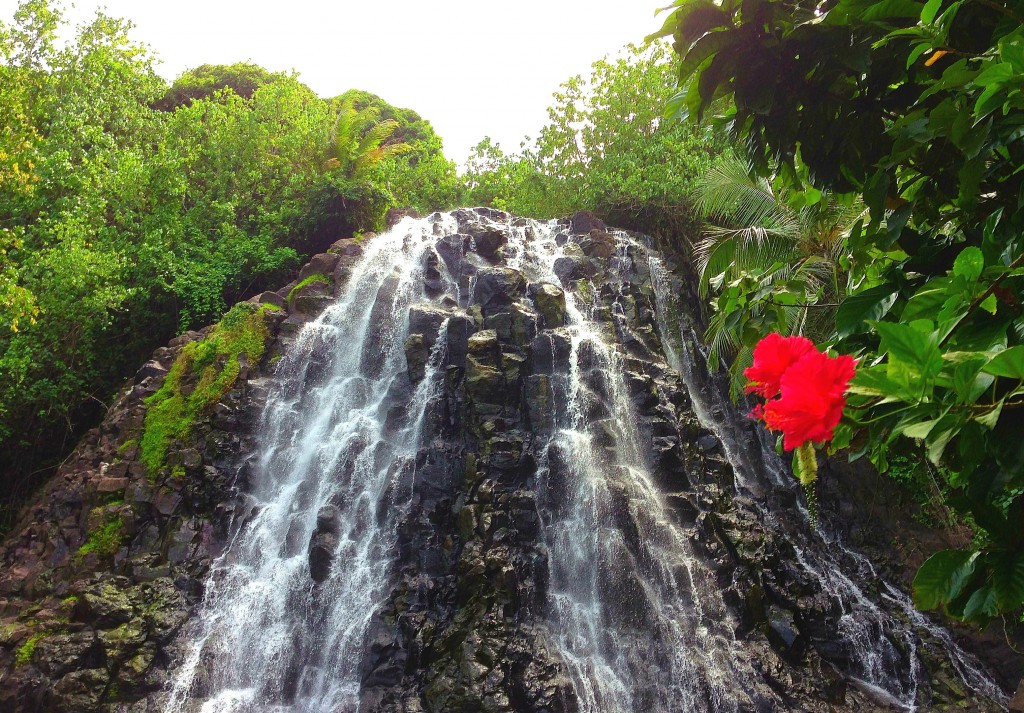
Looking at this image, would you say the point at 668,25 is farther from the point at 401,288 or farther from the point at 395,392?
the point at 401,288

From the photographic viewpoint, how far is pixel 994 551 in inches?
57.5

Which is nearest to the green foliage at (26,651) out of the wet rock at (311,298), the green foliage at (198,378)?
the green foliage at (198,378)

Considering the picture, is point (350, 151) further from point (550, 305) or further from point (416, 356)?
point (550, 305)

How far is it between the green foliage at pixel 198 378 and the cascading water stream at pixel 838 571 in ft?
27.5

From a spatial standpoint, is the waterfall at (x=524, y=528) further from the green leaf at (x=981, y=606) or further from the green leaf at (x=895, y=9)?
the green leaf at (x=895, y=9)

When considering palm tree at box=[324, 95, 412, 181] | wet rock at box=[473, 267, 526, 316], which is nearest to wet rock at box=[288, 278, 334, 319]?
wet rock at box=[473, 267, 526, 316]

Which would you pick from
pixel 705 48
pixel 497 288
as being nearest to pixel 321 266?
pixel 497 288

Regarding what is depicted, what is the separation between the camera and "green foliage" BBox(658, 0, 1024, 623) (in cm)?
127

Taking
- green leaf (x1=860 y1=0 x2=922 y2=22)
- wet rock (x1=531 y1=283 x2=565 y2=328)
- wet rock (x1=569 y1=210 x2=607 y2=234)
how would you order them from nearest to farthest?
green leaf (x1=860 y1=0 x2=922 y2=22)
wet rock (x1=531 y1=283 x2=565 y2=328)
wet rock (x1=569 y1=210 x2=607 y2=234)

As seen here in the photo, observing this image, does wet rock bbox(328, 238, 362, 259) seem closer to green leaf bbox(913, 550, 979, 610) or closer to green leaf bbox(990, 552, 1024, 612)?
green leaf bbox(913, 550, 979, 610)

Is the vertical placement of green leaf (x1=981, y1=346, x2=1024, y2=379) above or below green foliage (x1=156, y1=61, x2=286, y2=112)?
below

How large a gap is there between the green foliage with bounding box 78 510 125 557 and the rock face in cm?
2

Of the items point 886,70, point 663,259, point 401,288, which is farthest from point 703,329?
point 886,70

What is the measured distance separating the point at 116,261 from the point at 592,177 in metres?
10.8
